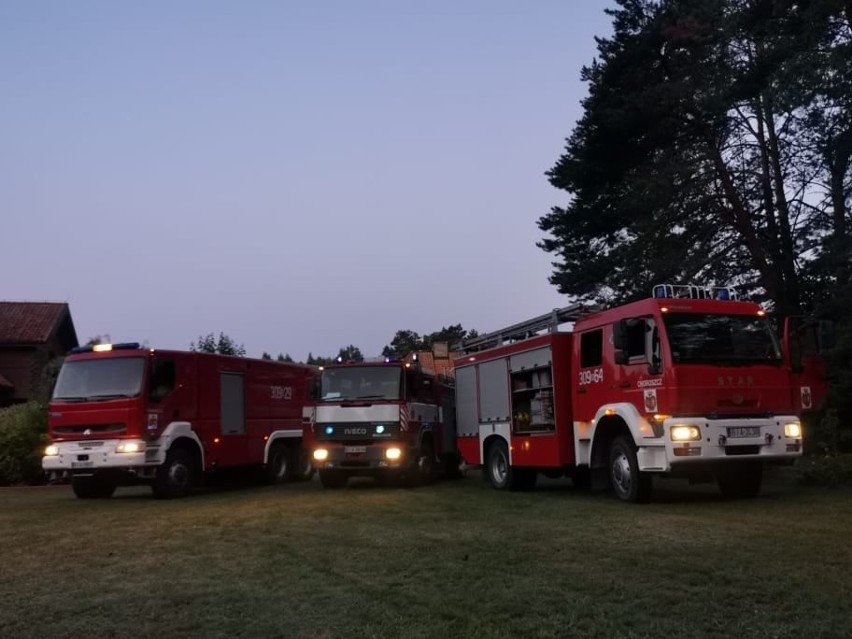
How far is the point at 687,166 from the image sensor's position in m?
21.8

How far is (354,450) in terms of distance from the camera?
1599 cm

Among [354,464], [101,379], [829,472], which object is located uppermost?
[101,379]

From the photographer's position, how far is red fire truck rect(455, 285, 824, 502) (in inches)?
440

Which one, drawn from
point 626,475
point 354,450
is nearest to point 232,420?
point 354,450

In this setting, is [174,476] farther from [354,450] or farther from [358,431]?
[358,431]

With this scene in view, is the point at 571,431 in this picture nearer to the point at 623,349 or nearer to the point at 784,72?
the point at 623,349

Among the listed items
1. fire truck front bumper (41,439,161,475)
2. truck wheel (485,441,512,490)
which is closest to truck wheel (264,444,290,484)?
fire truck front bumper (41,439,161,475)

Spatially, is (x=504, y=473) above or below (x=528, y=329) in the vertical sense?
below

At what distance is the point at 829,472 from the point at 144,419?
11.6 m

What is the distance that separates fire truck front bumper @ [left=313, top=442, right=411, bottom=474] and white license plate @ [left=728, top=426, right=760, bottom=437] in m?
6.64

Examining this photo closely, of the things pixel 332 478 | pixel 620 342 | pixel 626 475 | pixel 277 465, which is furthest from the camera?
pixel 277 465

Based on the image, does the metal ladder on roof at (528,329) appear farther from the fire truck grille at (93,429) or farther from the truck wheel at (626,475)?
the fire truck grille at (93,429)

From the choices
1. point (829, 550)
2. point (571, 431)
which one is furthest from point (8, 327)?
point (829, 550)

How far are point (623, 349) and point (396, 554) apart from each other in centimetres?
518
